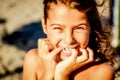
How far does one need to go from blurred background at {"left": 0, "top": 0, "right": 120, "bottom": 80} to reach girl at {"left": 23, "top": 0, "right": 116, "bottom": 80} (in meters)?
1.38

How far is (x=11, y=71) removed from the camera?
4.00m

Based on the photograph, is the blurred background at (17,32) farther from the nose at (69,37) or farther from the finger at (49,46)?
the nose at (69,37)

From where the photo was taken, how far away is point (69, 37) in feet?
7.72

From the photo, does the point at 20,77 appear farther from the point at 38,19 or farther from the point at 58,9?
the point at 58,9

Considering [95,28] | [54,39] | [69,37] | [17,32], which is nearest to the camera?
[69,37]

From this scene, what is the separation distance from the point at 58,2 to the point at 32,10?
197 centimetres

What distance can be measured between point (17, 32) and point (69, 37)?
2073 mm

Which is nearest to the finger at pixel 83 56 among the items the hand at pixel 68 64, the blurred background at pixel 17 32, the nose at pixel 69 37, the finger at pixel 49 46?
the hand at pixel 68 64

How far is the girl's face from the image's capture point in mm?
2387

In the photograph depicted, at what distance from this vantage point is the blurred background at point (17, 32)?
404 centimetres

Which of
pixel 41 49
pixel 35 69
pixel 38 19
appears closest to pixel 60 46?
pixel 41 49

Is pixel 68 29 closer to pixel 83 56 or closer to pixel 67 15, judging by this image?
pixel 67 15

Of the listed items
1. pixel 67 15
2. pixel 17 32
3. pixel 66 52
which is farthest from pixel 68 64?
pixel 17 32

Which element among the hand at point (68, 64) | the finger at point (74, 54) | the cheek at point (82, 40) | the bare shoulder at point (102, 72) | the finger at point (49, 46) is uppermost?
the cheek at point (82, 40)
